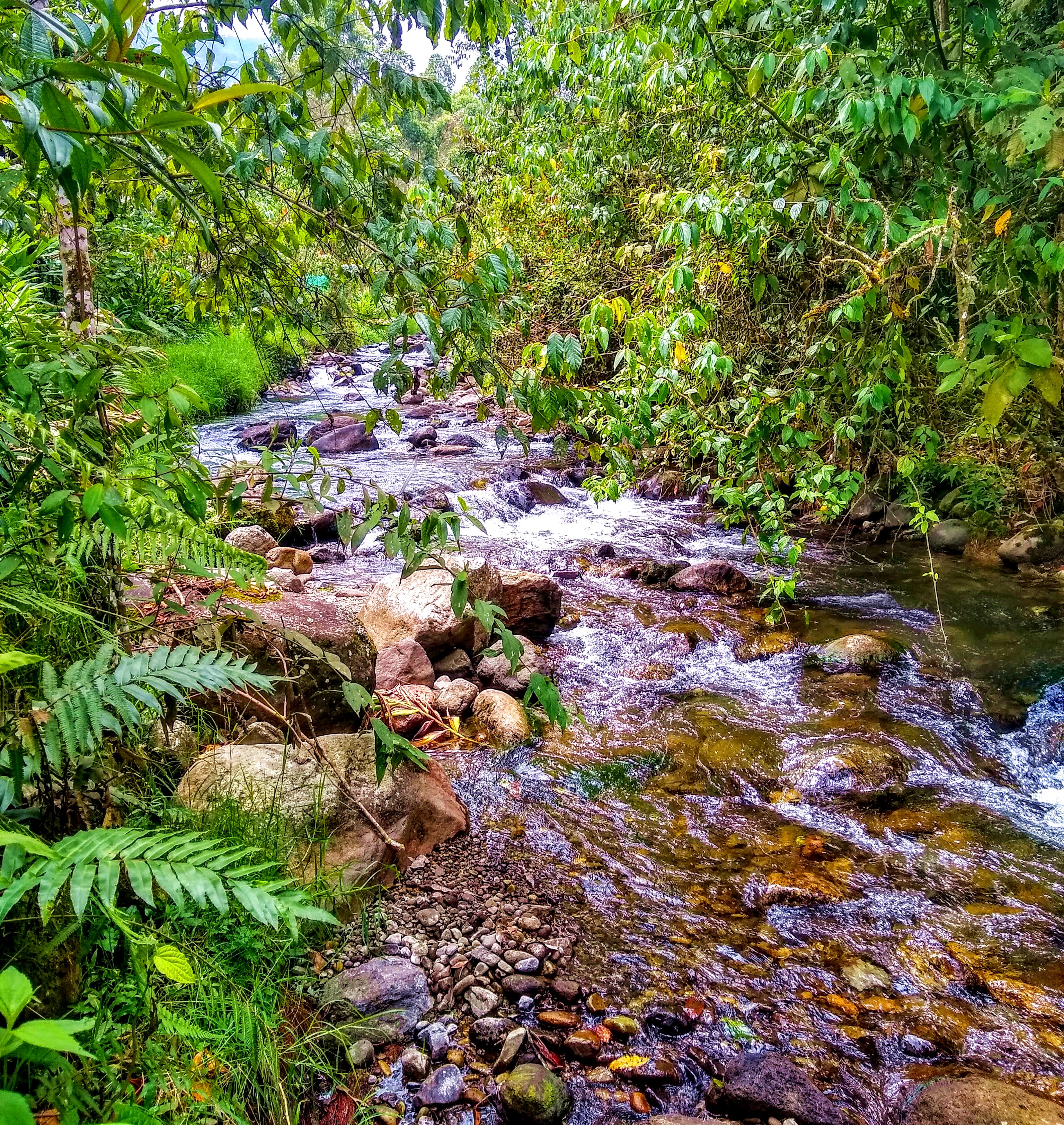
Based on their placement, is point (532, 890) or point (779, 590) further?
point (779, 590)

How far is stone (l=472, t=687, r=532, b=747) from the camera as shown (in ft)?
13.7

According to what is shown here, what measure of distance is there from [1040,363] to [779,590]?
3247 millimetres

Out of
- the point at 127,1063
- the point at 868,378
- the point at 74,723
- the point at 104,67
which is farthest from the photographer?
the point at 868,378

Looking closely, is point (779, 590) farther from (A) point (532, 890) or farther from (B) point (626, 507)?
(B) point (626, 507)

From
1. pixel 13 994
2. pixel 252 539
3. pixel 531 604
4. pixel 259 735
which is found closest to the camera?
pixel 13 994

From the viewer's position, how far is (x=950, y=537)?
23.3ft

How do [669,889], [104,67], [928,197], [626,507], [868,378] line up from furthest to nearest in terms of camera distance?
[626,507]
[868,378]
[669,889]
[928,197]
[104,67]

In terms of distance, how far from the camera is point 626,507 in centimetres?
912

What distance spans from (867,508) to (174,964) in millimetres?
7753

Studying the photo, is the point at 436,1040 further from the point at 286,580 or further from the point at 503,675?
the point at 286,580

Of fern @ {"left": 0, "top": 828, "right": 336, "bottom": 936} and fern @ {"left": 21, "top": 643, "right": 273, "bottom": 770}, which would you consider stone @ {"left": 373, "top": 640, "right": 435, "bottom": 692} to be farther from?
fern @ {"left": 0, "top": 828, "right": 336, "bottom": 936}

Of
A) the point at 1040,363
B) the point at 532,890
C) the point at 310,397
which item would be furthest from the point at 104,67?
the point at 310,397

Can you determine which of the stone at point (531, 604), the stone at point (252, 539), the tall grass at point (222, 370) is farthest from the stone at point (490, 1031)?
the tall grass at point (222, 370)

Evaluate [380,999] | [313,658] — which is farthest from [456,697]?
[380,999]
